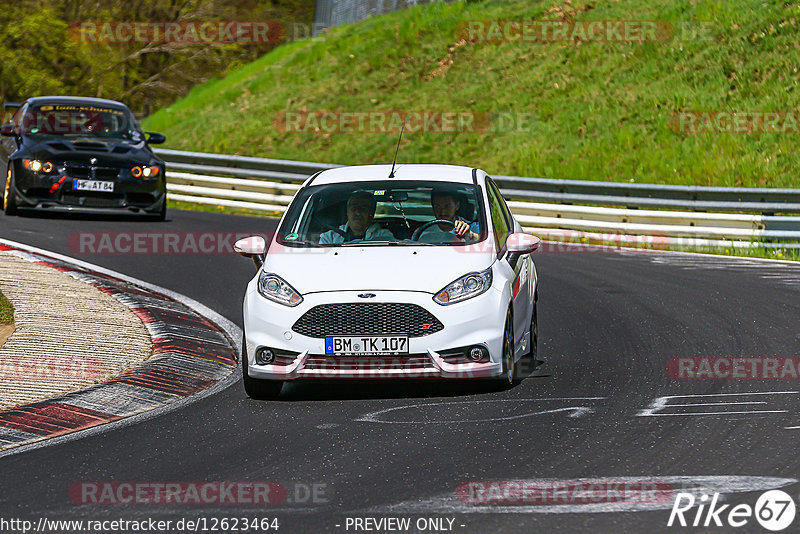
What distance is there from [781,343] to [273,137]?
23.7 metres

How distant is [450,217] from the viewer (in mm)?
9266

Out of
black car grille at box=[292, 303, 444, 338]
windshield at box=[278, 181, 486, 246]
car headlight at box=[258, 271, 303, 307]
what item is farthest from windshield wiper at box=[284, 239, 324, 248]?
black car grille at box=[292, 303, 444, 338]

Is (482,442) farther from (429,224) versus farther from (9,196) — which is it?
(9,196)

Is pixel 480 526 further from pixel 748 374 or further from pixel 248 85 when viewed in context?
pixel 248 85

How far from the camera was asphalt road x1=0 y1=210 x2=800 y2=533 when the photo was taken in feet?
18.5

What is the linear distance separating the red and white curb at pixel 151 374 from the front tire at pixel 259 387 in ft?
1.40

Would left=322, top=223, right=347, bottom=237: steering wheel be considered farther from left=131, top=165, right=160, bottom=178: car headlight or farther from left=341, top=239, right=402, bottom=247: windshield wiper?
left=131, top=165, right=160, bottom=178: car headlight

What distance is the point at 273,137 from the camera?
107 feet

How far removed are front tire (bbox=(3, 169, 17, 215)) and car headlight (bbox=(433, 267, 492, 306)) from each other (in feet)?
38.2

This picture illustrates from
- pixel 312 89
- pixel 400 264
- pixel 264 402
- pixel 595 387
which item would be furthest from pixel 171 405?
pixel 312 89

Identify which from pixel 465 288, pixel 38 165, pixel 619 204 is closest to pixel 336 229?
pixel 465 288

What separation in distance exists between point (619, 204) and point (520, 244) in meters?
11.1

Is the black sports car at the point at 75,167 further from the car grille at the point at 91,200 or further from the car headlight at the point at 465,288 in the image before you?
the car headlight at the point at 465,288

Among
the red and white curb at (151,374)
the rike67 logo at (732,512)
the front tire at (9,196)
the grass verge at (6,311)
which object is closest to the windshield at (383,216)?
the red and white curb at (151,374)
